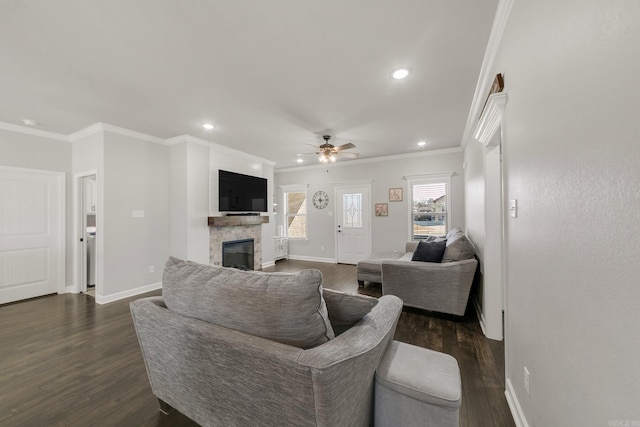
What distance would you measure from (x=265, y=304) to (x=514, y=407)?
5.67 ft

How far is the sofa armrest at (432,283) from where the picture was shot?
9.52 feet

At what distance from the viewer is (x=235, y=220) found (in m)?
5.00

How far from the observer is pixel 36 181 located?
3.92 metres

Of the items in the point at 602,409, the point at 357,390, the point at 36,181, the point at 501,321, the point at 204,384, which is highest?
the point at 36,181

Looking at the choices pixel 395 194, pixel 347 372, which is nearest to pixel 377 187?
pixel 395 194

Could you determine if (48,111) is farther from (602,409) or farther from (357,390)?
(602,409)

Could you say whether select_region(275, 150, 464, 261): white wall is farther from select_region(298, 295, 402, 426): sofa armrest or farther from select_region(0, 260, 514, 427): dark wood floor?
select_region(298, 295, 402, 426): sofa armrest

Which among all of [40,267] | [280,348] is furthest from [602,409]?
[40,267]

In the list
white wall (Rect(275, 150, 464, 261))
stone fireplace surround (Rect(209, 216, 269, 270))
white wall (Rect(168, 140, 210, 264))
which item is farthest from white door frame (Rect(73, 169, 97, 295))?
white wall (Rect(275, 150, 464, 261))

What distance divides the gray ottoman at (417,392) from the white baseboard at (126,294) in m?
4.26

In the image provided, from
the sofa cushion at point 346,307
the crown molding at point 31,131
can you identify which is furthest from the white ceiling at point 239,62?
the sofa cushion at point 346,307

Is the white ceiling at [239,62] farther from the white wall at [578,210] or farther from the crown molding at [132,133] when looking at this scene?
the white wall at [578,210]

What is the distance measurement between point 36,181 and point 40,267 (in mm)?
1365

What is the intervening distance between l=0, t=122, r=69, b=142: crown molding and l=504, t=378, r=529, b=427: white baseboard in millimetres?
6500
